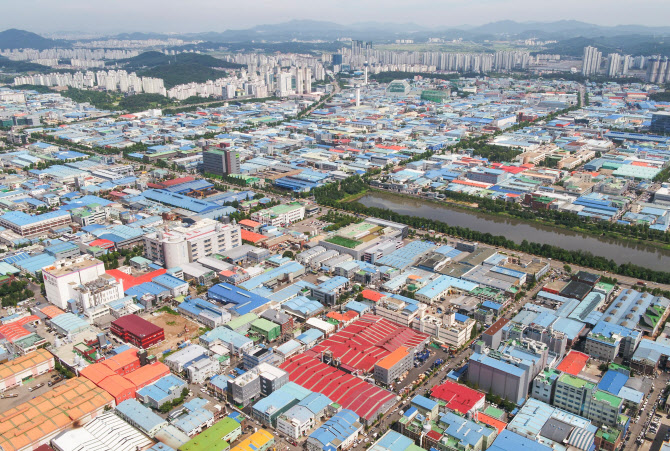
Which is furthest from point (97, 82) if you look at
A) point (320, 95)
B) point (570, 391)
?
point (570, 391)

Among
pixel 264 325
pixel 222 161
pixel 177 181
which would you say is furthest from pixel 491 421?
pixel 222 161

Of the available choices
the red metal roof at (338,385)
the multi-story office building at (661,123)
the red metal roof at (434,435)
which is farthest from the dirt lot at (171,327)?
the multi-story office building at (661,123)

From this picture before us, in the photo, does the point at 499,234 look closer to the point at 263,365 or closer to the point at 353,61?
the point at 263,365

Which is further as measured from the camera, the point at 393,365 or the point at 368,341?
the point at 368,341

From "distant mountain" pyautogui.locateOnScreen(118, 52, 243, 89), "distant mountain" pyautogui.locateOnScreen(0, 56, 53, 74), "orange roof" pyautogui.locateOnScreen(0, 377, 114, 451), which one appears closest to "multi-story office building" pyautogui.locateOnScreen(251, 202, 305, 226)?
"orange roof" pyautogui.locateOnScreen(0, 377, 114, 451)

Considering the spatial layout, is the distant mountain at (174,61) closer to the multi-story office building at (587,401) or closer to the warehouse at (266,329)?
the warehouse at (266,329)

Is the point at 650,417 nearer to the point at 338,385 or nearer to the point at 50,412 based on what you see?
the point at 338,385
